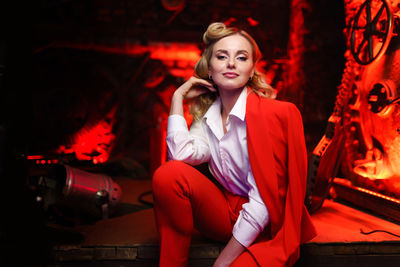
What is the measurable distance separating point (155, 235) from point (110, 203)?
0.67 m

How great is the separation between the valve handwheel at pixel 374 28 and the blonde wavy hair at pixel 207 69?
3.84ft

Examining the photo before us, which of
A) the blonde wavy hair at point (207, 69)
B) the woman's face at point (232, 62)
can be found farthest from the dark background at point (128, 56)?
the woman's face at point (232, 62)

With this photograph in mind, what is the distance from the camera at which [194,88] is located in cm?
204

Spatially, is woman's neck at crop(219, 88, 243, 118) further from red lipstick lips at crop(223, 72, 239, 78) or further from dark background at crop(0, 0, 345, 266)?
dark background at crop(0, 0, 345, 266)

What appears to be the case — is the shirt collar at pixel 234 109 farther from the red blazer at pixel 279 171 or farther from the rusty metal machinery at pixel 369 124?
the rusty metal machinery at pixel 369 124

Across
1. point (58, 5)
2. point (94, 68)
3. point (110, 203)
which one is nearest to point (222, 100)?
point (110, 203)

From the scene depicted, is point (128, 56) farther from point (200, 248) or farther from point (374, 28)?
point (200, 248)

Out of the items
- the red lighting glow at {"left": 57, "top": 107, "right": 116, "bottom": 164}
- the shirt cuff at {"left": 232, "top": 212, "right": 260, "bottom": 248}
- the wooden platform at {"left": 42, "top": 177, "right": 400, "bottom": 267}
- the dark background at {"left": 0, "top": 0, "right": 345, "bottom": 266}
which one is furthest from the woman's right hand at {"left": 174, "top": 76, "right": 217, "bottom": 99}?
the red lighting glow at {"left": 57, "top": 107, "right": 116, "bottom": 164}

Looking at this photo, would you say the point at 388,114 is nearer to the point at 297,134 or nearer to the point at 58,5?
the point at 297,134

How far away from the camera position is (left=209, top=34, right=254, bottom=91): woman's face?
5.86ft

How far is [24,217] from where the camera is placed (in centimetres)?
155

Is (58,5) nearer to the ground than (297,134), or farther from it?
farther from it

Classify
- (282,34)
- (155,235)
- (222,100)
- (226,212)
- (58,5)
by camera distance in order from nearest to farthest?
(226,212)
(222,100)
(155,235)
(58,5)
(282,34)

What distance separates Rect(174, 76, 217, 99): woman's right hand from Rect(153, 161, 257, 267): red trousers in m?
0.44
